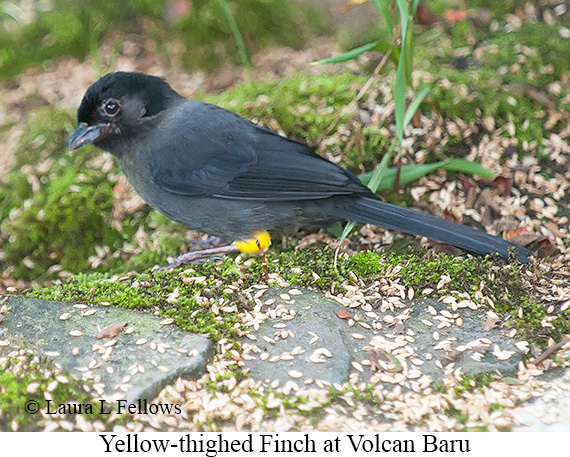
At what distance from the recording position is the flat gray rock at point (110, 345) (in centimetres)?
286

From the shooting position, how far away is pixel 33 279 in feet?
14.6

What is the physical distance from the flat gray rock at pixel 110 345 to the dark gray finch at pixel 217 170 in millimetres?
884

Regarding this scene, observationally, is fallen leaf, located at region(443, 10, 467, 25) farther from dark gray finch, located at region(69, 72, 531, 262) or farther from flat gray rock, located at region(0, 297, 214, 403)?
flat gray rock, located at region(0, 297, 214, 403)

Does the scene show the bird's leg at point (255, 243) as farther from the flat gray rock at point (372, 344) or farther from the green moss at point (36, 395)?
the green moss at point (36, 395)

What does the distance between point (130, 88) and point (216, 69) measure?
2.28 meters

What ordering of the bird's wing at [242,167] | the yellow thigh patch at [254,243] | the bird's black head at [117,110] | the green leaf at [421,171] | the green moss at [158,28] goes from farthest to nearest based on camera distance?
the green moss at [158,28] < the green leaf at [421,171] < the yellow thigh patch at [254,243] < the bird's black head at [117,110] < the bird's wing at [242,167]

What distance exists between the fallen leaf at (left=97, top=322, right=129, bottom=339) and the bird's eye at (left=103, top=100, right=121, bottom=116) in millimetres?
1399

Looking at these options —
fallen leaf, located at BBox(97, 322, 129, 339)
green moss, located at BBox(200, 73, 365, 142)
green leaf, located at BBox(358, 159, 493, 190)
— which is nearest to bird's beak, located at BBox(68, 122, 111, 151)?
green moss, located at BBox(200, 73, 365, 142)

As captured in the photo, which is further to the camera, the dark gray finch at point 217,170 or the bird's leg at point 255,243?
the bird's leg at point 255,243

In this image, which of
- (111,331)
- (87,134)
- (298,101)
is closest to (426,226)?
(298,101)

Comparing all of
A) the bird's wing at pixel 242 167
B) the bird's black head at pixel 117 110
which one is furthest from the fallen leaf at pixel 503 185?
the bird's black head at pixel 117 110

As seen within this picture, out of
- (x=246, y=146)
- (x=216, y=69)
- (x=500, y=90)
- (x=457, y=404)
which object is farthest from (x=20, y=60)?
(x=457, y=404)

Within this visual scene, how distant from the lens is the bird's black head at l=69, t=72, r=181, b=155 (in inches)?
154

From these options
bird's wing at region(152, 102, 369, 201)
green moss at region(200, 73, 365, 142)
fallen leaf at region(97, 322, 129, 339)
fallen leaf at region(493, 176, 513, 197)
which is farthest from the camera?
green moss at region(200, 73, 365, 142)
